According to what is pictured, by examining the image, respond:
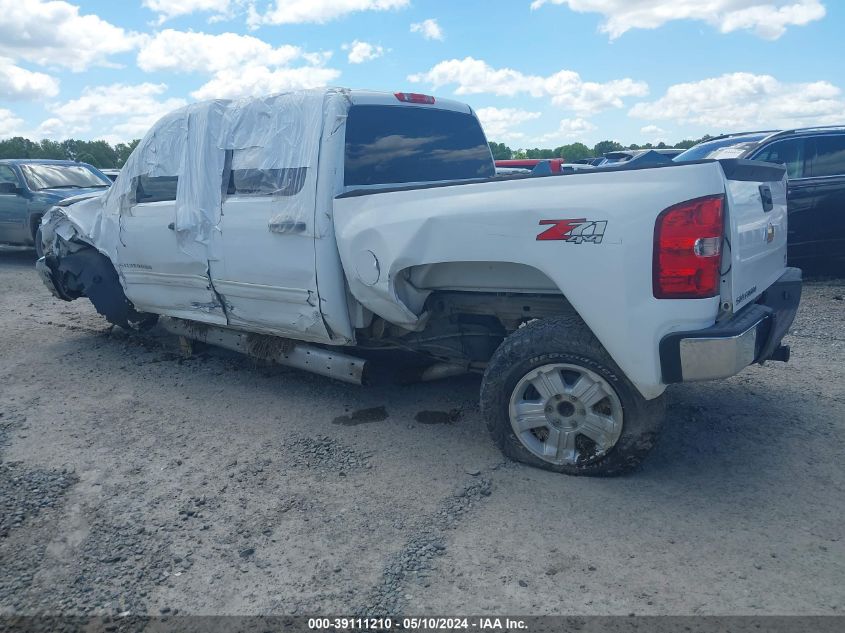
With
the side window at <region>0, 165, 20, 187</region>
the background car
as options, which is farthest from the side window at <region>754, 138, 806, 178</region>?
the side window at <region>0, 165, 20, 187</region>

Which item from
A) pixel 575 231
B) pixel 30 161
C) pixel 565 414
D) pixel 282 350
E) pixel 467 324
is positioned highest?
pixel 30 161

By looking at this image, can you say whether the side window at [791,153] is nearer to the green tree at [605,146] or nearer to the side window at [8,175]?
the side window at [8,175]

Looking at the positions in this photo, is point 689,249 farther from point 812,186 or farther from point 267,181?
point 812,186

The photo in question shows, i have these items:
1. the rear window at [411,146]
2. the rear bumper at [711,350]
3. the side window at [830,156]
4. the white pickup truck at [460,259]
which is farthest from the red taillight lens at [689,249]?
the side window at [830,156]

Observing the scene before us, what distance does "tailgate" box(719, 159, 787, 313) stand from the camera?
312 centimetres

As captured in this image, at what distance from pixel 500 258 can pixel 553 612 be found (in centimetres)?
164

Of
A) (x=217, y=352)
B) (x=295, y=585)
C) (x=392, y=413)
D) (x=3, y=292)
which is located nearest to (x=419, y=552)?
(x=295, y=585)

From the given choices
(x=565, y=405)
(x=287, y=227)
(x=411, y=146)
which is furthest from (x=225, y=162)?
(x=565, y=405)

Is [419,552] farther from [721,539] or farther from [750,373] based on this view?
[750,373]

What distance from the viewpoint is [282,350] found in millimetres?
4941

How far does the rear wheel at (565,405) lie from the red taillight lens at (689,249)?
50 centimetres

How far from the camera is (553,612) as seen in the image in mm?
2541

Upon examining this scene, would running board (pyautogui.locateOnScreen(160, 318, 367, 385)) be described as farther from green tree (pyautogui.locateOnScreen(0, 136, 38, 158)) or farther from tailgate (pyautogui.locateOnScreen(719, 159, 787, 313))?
green tree (pyautogui.locateOnScreen(0, 136, 38, 158))

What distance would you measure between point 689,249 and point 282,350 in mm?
2955
